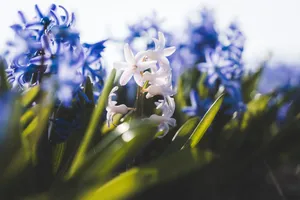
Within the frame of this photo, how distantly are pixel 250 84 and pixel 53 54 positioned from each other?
1.71 m

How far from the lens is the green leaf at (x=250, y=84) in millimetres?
2760

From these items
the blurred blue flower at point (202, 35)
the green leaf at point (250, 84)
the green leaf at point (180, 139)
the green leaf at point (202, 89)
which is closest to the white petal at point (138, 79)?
the green leaf at point (180, 139)

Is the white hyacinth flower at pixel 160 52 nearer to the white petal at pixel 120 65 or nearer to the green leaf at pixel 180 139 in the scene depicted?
the white petal at pixel 120 65

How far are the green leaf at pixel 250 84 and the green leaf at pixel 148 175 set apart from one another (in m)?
1.87

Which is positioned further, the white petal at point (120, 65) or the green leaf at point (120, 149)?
the white petal at point (120, 65)

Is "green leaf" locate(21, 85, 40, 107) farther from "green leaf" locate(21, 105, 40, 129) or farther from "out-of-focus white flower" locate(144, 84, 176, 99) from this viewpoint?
"out-of-focus white flower" locate(144, 84, 176, 99)

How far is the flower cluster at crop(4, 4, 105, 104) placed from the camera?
1254 millimetres

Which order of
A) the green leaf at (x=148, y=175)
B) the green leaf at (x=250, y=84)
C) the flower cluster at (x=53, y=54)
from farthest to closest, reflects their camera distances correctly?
the green leaf at (x=250, y=84) → the flower cluster at (x=53, y=54) → the green leaf at (x=148, y=175)

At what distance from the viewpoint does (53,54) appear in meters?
1.32

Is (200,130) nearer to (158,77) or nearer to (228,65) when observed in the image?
(158,77)

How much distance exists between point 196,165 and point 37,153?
18.7 inches

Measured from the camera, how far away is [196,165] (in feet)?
2.97

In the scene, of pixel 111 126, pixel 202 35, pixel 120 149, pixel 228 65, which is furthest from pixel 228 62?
pixel 120 149

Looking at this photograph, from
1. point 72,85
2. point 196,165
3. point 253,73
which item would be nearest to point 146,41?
point 253,73
